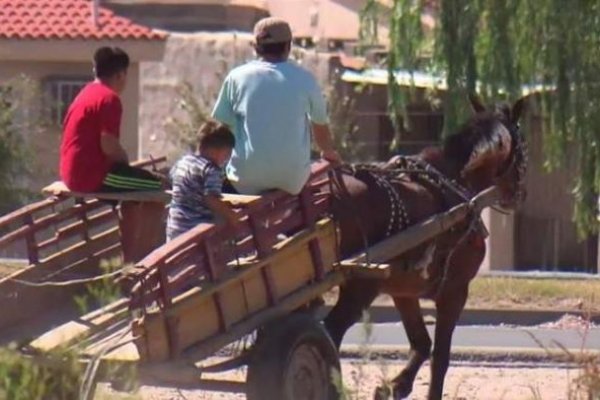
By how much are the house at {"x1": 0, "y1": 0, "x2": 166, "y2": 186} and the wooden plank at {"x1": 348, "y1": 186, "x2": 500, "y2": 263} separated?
71.6 feet

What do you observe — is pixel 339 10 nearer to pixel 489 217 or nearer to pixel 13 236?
pixel 489 217

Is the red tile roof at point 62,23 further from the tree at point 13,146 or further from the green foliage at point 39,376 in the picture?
the green foliage at point 39,376

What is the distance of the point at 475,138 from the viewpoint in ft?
39.1

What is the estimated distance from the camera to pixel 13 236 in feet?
32.0

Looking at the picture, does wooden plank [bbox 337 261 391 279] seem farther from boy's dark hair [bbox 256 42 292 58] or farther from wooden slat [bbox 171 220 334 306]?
boy's dark hair [bbox 256 42 292 58]

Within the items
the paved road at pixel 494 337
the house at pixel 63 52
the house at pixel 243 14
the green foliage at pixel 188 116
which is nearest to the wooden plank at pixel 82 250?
the paved road at pixel 494 337

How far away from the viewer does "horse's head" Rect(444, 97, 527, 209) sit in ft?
38.8

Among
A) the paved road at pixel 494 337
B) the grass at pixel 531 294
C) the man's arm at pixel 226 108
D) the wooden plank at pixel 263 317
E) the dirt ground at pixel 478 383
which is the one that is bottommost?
the grass at pixel 531 294

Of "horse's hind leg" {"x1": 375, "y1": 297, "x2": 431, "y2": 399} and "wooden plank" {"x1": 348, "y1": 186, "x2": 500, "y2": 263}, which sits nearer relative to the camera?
"wooden plank" {"x1": 348, "y1": 186, "x2": 500, "y2": 263}

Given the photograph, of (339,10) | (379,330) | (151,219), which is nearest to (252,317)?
(151,219)

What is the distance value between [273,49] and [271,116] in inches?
14.5

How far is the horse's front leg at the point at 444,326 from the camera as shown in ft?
37.8

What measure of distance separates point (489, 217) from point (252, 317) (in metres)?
20.2

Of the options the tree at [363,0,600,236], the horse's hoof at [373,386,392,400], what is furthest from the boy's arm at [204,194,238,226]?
the tree at [363,0,600,236]
